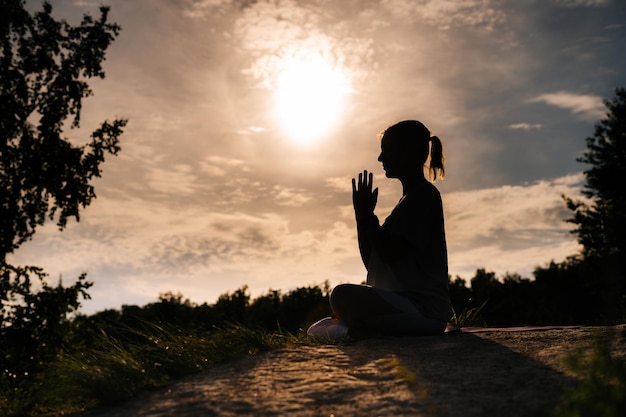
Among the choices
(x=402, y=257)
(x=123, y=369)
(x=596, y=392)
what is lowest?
(x=596, y=392)

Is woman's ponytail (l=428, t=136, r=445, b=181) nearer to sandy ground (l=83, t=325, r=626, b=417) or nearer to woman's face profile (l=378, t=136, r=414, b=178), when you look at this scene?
woman's face profile (l=378, t=136, r=414, b=178)

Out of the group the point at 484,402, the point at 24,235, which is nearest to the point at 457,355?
the point at 484,402

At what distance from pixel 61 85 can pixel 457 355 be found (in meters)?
17.0

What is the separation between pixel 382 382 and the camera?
14.6 ft

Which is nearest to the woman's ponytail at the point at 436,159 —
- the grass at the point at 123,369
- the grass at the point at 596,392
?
the grass at the point at 123,369

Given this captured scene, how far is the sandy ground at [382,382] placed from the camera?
13.1 ft

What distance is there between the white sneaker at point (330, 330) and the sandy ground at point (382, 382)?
0.40 m

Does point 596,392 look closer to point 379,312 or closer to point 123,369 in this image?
point 379,312

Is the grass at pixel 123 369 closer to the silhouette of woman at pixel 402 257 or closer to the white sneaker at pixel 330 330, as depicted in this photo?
the white sneaker at pixel 330 330

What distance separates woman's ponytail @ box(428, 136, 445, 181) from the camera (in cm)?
661

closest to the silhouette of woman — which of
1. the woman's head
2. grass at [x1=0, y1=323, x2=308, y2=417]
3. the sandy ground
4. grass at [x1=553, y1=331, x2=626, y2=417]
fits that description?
the woman's head

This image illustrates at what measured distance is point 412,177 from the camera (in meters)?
6.35

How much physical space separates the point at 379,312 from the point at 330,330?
0.65 m

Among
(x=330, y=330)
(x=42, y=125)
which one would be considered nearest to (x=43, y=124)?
(x=42, y=125)
